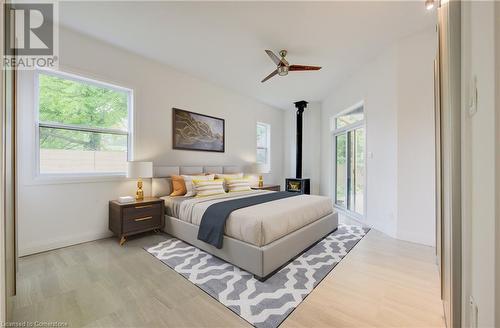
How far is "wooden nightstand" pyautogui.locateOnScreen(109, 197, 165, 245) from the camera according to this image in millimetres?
2945

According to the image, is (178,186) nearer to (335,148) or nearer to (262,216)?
(262,216)

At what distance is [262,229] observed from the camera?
2123mm

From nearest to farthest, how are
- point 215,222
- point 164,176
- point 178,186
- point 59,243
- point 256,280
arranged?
1. point 256,280
2. point 215,222
3. point 59,243
4. point 178,186
5. point 164,176

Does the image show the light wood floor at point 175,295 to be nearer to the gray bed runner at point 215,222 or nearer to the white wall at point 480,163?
the gray bed runner at point 215,222

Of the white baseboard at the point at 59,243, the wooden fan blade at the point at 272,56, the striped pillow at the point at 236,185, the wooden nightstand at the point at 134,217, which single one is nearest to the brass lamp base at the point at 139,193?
the wooden nightstand at the point at 134,217

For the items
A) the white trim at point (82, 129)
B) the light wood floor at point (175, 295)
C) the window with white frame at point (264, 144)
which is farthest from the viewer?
the window with white frame at point (264, 144)

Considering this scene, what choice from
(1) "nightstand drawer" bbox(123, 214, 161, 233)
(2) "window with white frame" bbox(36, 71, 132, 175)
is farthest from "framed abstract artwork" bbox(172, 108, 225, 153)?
(1) "nightstand drawer" bbox(123, 214, 161, 233)

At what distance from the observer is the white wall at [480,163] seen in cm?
63

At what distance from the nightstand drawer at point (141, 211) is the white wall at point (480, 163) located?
339 cm

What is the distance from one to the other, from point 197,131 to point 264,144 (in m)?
2.68

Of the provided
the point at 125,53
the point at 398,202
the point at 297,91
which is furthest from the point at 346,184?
the point at 125,53

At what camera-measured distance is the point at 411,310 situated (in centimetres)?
168

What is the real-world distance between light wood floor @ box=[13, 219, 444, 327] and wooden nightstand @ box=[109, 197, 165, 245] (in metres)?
0.38

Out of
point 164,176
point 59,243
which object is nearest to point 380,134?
point 164,176
